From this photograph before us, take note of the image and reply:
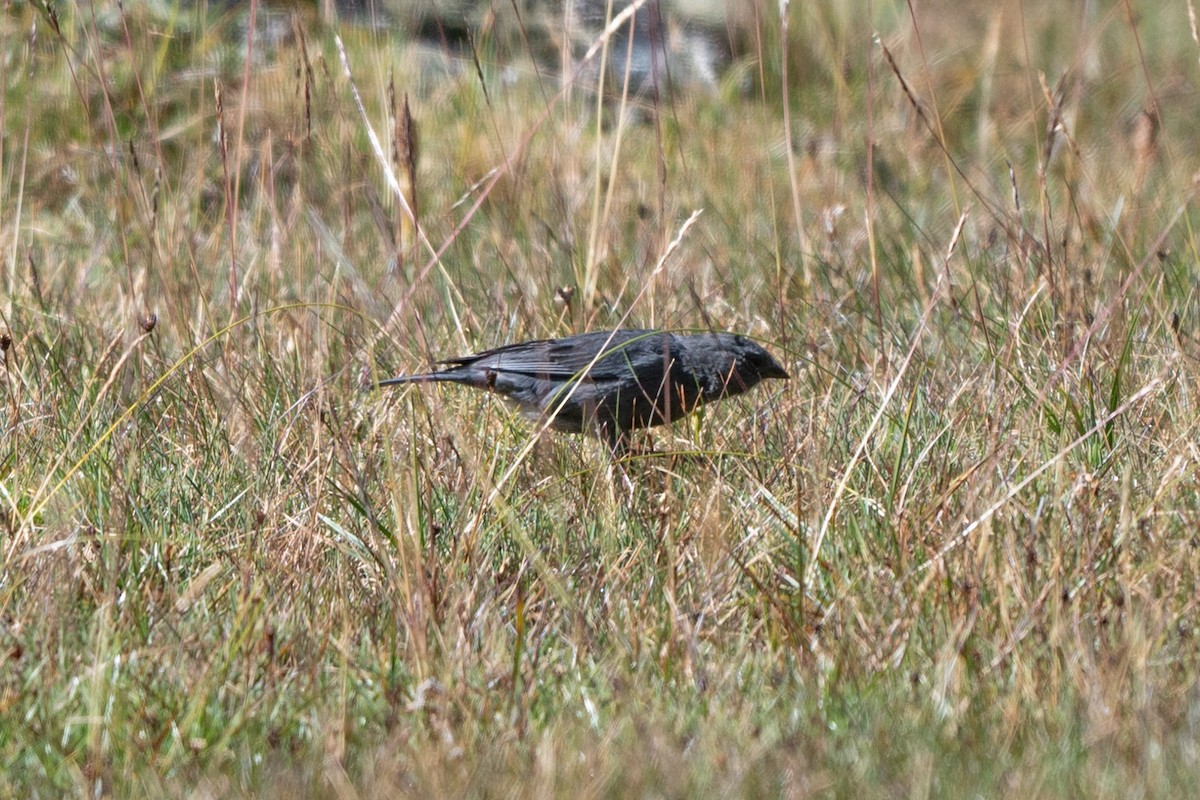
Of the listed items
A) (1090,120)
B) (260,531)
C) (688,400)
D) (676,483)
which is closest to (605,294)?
(688,400)

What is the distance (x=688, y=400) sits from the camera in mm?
4504

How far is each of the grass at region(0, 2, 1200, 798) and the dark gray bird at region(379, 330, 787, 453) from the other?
0.35ft

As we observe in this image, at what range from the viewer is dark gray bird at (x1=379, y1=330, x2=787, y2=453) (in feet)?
14.5

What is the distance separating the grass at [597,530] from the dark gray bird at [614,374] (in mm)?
106

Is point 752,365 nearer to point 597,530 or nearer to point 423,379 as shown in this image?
point 423,379

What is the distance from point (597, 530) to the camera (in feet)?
11.2

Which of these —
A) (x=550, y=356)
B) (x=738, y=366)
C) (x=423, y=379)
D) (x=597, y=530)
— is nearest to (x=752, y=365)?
(x=738, y=366)

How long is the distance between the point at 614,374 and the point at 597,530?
1.26m

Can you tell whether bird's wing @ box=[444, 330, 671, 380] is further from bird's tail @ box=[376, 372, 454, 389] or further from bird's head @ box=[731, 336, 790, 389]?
bird's head @ box=[731, 336, 790, 389]

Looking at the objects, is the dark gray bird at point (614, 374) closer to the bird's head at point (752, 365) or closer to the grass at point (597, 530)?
the bird's head at point (752, 365)

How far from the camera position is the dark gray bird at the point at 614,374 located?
14.5 ft

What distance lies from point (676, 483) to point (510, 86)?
201 inches

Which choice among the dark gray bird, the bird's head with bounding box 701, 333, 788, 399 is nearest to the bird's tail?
the dark gray bird

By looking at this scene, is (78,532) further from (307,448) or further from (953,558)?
(953,558)
